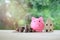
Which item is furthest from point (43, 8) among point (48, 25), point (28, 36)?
point (28, 36)

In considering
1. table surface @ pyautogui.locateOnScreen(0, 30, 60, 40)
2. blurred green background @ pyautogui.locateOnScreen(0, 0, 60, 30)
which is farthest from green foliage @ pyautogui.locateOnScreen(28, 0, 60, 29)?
table surface @ pyautogui.locateOnScreen(0, 30, 60, 40)

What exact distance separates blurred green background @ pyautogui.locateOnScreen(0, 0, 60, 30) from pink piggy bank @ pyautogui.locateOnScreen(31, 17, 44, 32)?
0.14 ft

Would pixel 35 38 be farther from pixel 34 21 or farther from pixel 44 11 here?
pixel 44 11

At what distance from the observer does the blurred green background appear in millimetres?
1331

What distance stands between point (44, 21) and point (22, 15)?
20 centimetres

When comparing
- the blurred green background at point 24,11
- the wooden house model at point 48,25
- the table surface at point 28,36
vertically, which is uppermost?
the blurred green background at point 24,11

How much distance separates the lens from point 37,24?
4.24 feet

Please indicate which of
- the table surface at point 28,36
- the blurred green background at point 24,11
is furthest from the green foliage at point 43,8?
the table surface at point 28,36

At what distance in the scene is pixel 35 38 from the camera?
126 cm

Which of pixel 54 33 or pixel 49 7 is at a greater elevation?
pixel 49 7

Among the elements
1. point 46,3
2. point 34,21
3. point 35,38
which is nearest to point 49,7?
point 46,3

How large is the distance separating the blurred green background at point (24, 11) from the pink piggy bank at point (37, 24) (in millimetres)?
41

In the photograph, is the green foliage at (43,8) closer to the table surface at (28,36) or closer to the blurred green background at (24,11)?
the blurred green background at (24,11)

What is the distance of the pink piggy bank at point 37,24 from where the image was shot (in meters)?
1.29
